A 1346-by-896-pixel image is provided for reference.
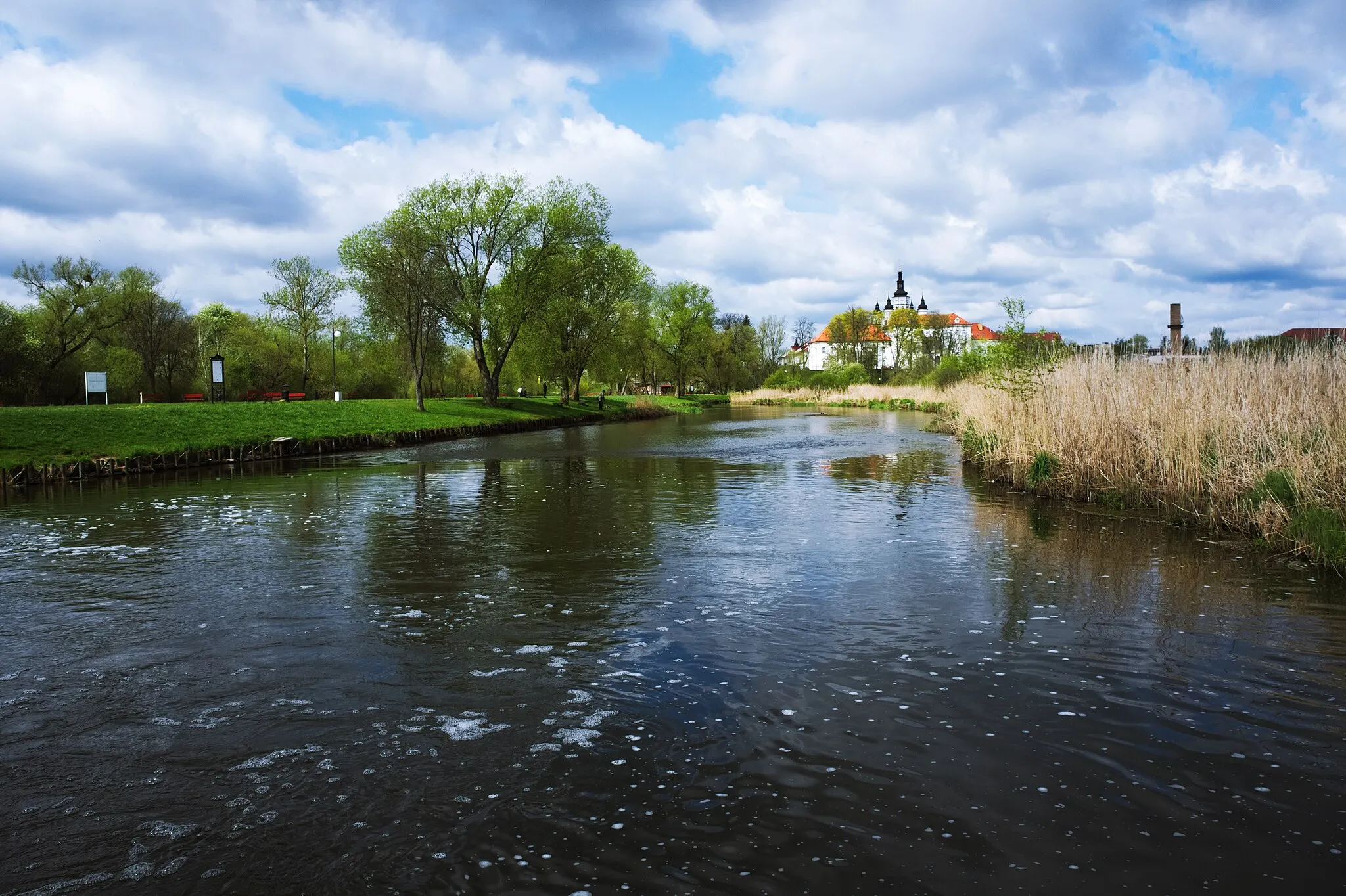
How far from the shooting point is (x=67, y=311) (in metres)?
56.6

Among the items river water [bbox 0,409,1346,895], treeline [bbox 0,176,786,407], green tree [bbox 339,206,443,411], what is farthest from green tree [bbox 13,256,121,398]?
river water [bbox 0,409,1346,895]

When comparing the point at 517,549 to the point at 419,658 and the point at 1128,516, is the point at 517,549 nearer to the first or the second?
the point at 419,658

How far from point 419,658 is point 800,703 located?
349 cm

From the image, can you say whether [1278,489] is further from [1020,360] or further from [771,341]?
[771,341]

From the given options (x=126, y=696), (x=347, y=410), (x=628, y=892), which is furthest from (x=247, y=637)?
(x=347, y=410)

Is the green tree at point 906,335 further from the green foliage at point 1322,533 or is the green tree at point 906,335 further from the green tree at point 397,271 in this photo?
the green foliage at point 1322,533

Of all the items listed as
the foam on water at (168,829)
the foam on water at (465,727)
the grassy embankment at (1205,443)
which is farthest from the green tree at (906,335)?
the foam on water at (168,829)

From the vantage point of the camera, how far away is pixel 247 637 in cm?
845

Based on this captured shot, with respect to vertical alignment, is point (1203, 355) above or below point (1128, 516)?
above

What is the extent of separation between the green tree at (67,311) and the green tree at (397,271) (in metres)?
20.9

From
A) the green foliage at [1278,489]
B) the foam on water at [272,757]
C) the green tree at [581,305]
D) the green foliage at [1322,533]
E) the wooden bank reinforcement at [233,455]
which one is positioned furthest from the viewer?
the green tree at [581,305]

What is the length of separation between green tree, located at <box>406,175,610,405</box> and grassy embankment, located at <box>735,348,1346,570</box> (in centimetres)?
3849

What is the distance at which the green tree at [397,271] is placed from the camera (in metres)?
47.6

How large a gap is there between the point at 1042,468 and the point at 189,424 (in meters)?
28.2
